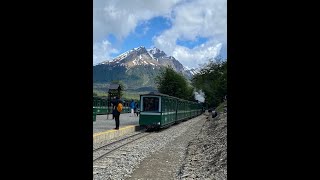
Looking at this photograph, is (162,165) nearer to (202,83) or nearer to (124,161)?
(124,161)

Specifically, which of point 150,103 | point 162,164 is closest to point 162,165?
point 162,164

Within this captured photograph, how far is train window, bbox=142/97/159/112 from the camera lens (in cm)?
2305

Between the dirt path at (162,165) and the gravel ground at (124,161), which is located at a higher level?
the gravel ground at (124,161)

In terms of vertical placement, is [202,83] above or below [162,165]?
above

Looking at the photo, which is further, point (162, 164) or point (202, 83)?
point (202, 83)

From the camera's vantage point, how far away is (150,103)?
23266 mm

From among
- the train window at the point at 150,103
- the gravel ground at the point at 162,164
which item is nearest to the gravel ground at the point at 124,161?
the gravel ground at the point at 162,164

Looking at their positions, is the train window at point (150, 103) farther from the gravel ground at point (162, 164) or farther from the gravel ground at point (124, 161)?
the gravel ground at point (162, 164)

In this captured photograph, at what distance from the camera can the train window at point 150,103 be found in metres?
23.0

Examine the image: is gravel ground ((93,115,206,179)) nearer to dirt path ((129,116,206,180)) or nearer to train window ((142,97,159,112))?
dirt path ((129,116,206,180))
